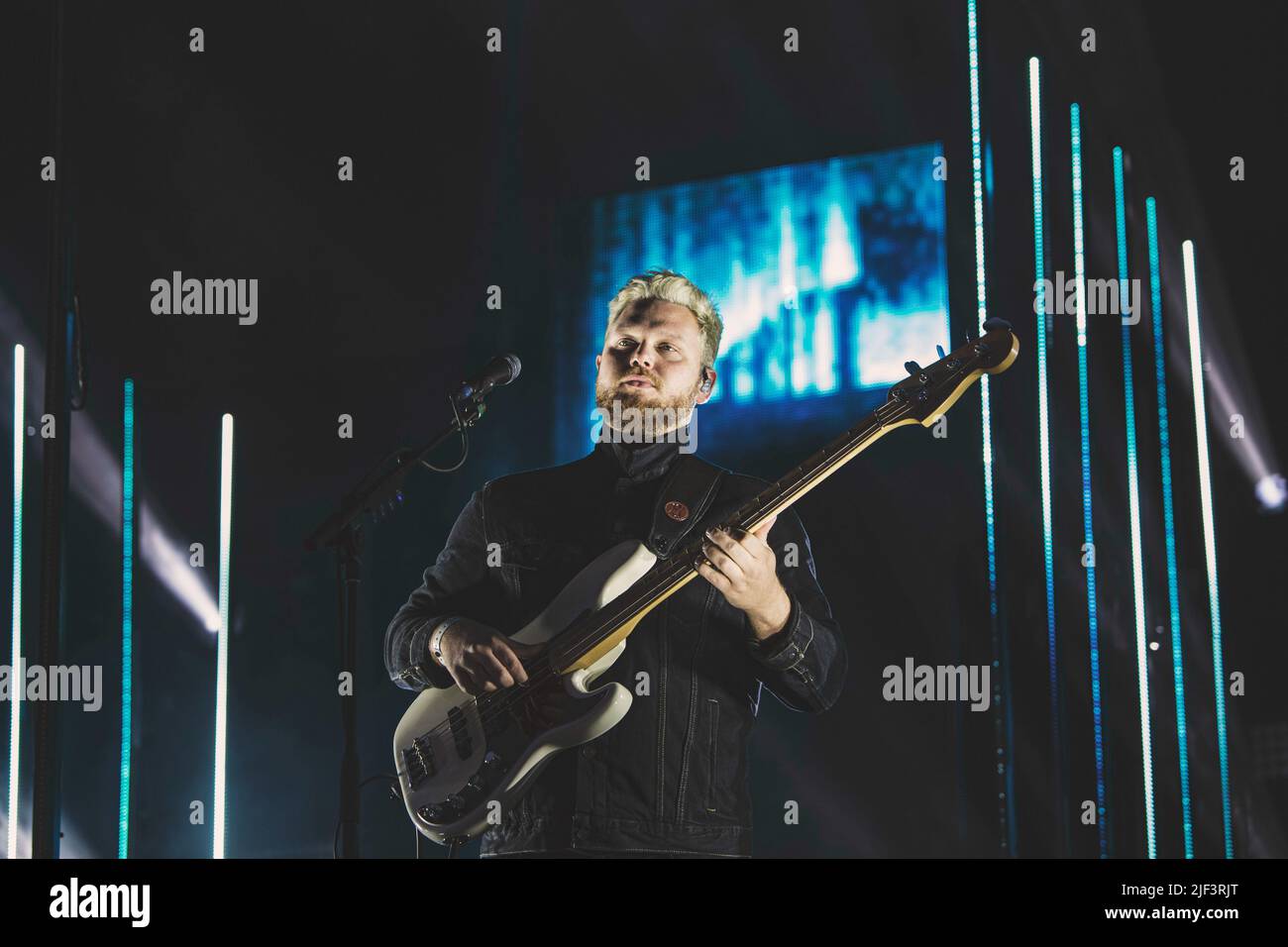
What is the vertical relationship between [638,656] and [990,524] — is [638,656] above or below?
below

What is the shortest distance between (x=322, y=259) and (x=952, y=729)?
7.82ft

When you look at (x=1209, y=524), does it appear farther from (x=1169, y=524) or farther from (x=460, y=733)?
(x=460, y=733)

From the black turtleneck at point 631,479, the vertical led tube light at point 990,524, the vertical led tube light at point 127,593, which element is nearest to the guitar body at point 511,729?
the black turtleneck at point 631,479

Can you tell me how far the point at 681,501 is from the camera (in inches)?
120

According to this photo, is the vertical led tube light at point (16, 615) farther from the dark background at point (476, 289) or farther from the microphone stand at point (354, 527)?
the microphone stand at point (354, 527)

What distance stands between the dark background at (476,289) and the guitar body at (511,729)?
992 mm

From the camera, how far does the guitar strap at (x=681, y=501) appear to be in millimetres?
2990

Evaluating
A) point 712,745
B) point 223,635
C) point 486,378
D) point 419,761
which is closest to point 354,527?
point 486,378

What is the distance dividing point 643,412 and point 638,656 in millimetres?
581

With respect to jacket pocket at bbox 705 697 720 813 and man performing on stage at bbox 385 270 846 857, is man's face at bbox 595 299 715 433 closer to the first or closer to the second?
man performing on stage at bbox 385 270 846 857

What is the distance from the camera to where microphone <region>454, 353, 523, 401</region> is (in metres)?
3.20

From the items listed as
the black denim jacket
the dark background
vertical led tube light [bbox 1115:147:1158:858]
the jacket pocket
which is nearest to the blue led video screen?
the dark background

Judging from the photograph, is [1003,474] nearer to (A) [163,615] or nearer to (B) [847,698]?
(B) [847,698]
